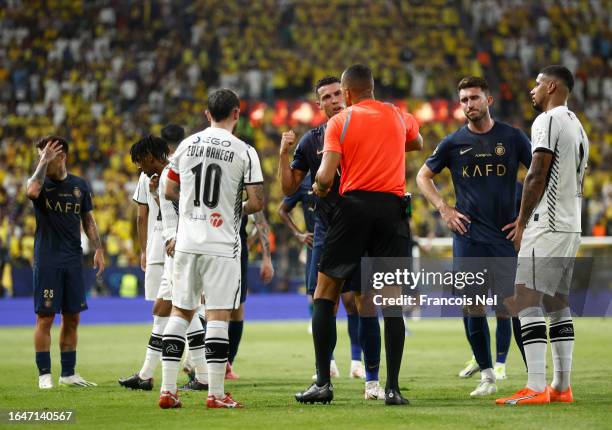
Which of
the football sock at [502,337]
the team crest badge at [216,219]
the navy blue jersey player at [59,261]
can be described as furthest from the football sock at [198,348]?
the football sock at [502,337]

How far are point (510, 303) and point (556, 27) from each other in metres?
31.5

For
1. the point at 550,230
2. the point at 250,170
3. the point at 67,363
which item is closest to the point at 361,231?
the point at 250,170

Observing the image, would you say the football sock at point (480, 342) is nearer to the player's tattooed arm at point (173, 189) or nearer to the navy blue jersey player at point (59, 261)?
the player's tattooed arm at point (173, 189)

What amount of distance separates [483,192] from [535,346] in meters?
1.56

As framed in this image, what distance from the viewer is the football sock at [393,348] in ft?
25.0

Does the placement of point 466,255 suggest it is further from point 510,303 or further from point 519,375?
point 519,375

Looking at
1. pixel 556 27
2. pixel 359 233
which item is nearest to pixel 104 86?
pixel 556 27

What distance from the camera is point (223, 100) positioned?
7.66 metres

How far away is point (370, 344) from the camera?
8.27 metres

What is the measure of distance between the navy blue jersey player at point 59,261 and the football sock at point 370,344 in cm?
308

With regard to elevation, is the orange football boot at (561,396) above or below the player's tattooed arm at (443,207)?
below

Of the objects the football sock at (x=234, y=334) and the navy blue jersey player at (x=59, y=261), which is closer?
the navy blue jersey player at (x=59, y=261)

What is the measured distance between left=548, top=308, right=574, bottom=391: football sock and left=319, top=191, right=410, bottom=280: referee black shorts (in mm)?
1294

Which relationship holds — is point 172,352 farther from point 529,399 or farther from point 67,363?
point 67,363
